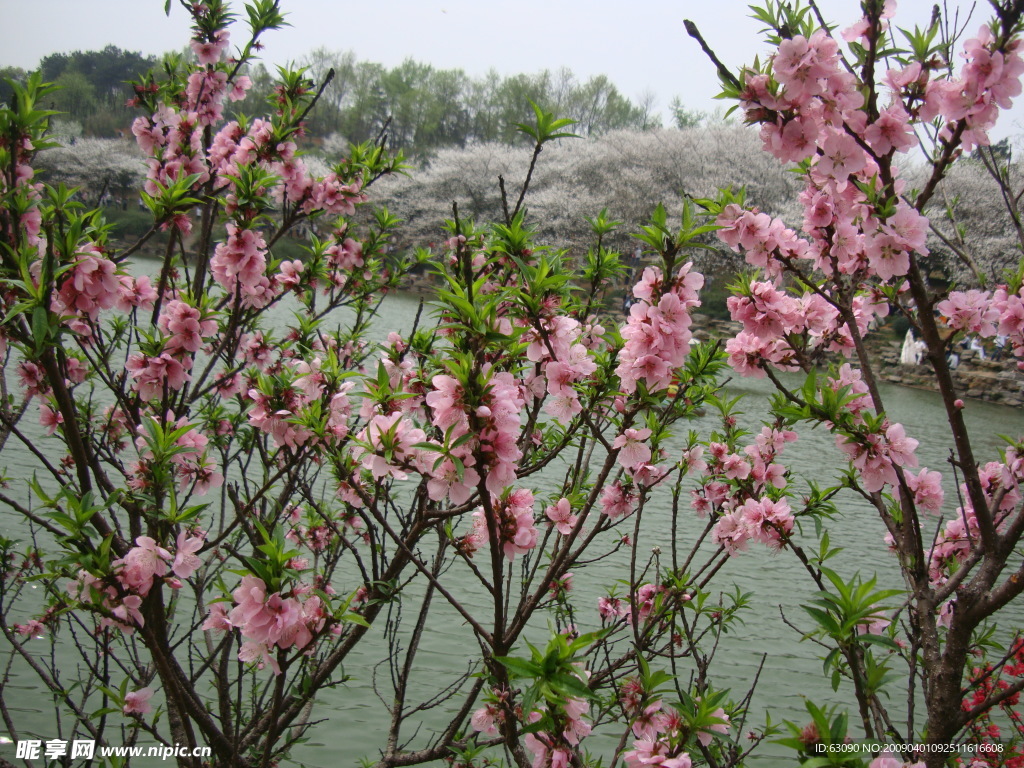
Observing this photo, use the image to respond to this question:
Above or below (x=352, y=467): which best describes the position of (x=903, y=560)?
below

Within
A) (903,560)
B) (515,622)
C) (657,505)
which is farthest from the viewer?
(657,505)

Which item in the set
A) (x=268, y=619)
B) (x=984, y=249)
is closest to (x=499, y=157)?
(x=984, y=249)

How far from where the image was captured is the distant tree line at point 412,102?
1745 inches

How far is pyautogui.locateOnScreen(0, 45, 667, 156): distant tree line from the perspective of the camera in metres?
44.3

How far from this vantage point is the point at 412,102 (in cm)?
4712

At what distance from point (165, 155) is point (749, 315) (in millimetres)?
2647

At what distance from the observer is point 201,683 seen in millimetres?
4230

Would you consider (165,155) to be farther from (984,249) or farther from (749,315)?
(984,249)

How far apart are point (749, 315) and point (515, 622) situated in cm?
127

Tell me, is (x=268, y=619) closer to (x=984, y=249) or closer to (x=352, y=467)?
(x=352, y=467)

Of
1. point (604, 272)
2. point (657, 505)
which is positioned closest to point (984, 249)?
point (657, 505)

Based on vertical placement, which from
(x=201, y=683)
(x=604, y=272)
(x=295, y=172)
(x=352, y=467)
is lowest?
(x=201, y=683)

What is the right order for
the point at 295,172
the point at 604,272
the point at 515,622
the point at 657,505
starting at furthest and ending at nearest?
the point at 657,505 < the point at 295,172 < the point at 604,272 < the point at 515,622

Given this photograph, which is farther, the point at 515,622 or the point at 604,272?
the point at 604,272
